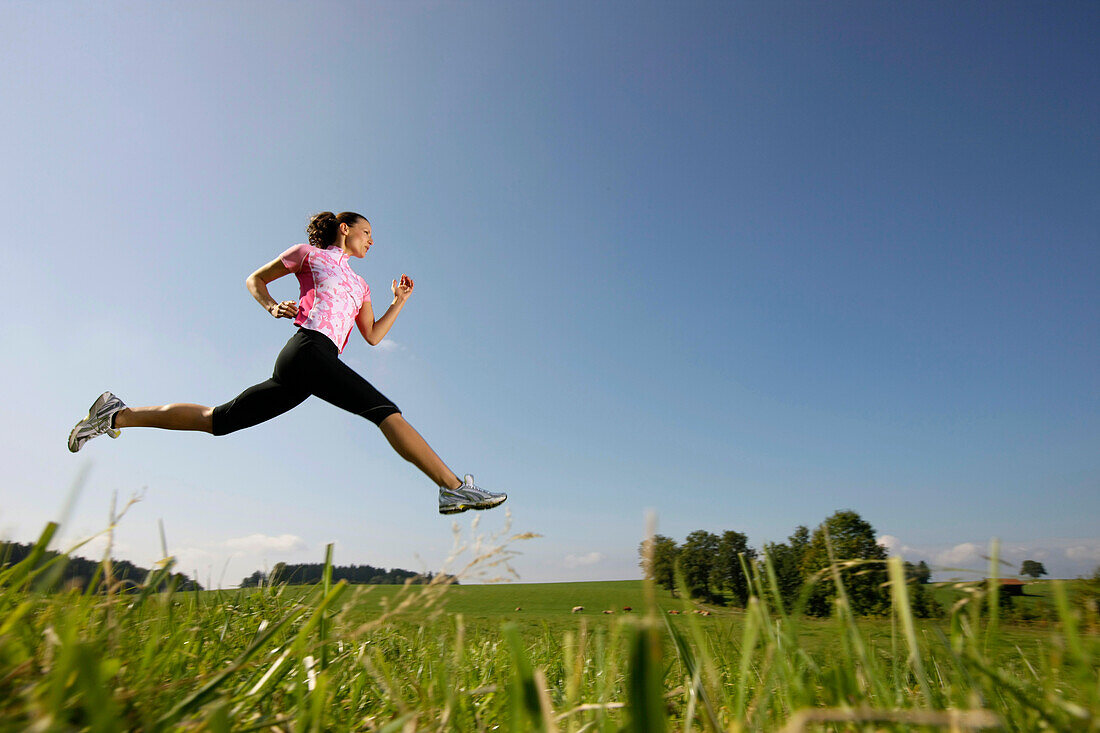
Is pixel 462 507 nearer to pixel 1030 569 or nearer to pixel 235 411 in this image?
pixel 235 411

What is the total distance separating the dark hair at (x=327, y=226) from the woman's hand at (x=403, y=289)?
0.71 metres

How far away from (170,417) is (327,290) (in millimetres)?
1616

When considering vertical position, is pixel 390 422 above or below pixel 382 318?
below

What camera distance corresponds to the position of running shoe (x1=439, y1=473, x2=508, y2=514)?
4094mm

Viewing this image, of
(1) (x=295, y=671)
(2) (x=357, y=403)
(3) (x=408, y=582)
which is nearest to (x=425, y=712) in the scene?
(3) (x=408, y=582)

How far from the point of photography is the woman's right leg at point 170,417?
4418 millimetres

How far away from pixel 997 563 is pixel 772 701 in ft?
2.14

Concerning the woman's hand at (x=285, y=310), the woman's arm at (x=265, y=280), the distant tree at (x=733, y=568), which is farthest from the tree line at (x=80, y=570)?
the woman's arm at (x=265, y=280)

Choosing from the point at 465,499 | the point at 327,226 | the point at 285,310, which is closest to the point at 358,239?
the point at 327,226

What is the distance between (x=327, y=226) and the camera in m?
5.53

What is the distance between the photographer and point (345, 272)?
4.94 meters

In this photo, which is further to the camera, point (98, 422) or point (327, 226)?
point (327, 226)

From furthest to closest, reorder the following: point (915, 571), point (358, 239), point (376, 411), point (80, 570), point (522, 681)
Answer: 1. point (358, 239)
2. point (376, 411)
3. point (80, 570)
4. point (915, 571)
5. point (522, 681)

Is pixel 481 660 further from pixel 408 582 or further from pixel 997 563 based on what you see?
pixel 997 563
